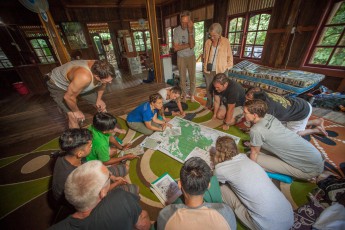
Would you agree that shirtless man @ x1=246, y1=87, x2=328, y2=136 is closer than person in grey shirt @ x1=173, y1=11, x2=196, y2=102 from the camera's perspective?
Yes

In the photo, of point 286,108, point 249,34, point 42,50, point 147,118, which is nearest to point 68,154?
point 147,118

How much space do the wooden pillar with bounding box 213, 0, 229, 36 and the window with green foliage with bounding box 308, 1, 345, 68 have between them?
3053 mm

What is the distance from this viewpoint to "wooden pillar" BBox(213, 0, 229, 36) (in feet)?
17.6

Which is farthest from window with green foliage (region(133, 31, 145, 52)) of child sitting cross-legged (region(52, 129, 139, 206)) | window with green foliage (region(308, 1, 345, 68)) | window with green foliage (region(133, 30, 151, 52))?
child sitting cross-legged (region(52, 129, 139, 206))

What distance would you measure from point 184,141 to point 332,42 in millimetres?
4348

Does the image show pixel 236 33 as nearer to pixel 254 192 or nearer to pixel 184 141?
pixel 184 141

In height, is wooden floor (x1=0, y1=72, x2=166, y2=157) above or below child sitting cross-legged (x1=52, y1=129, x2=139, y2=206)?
below

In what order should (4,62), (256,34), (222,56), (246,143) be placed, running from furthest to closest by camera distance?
(4,62)
(256,34)
(222,56)
(246,143)

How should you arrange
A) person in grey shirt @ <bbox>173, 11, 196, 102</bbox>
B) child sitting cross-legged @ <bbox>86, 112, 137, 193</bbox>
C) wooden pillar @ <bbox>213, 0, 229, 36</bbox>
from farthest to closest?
wooden pillar @ <bbox>213, 0, 229, 36</bbox> → person in grey shirt @ <bbox>173, 11, 196, 102</bbox> → child sitting cross-legged @ <bbox>86, 112, 137, 193</bbox>

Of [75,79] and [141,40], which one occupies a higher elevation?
[141,40]

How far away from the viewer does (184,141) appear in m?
2.21

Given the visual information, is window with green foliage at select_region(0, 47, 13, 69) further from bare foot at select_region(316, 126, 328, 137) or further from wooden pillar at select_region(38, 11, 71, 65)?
bare foot at select_region(316, 126, 328, 137)

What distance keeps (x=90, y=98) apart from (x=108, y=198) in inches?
86.5

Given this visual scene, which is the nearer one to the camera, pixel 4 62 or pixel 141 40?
pixel 4 62
